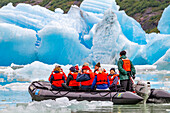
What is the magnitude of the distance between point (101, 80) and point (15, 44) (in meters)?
11.9

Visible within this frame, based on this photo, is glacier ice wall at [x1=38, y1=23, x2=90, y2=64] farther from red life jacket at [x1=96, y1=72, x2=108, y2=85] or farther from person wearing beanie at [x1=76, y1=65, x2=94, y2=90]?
red life jacket at [x1=96, y1=72, x2=108, y2=85]

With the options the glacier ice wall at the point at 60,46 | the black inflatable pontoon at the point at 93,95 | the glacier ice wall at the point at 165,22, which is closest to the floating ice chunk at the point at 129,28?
the glacier ice wall at the point at 165,22

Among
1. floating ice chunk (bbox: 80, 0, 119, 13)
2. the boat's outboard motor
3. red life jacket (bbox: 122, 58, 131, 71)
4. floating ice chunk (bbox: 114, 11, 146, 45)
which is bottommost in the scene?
the boat's outboard motor

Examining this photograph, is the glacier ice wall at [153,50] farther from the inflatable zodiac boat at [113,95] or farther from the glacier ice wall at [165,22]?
the inflatable zodiac boat at [113,95]

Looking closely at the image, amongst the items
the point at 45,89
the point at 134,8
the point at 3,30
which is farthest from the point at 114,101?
the point at 134,8

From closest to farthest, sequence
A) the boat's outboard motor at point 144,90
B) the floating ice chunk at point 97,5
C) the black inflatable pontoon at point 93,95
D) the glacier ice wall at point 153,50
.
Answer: the black inflatable pontoon at point 93,95 → the boat's outboard motor at point 144,90 → the glacier ice wall at point 153,50 → the floating ice chunk at point 97,5

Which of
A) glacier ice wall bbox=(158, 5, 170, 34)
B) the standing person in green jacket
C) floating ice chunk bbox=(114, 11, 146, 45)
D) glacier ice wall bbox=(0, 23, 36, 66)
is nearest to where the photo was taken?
the standing person in green jacket

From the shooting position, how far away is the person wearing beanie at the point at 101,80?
22.4ft

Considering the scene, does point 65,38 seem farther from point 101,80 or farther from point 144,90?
point 144,90

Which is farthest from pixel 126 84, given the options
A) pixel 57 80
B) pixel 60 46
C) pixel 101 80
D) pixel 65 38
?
pixel 60 46

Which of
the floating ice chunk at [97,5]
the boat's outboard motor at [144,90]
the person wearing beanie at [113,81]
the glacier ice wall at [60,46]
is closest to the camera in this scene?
the boat's outboard motor at [144,90]

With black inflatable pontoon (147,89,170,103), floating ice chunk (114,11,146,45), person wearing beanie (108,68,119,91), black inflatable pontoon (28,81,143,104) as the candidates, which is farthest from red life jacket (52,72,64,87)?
floating ice chunk (114,11,146,45)

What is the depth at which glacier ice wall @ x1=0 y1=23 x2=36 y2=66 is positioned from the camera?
56.7ft

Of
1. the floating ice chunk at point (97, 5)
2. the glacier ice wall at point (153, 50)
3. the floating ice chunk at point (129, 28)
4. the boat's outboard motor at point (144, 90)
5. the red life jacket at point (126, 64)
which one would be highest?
the floating ice chunk at point (97, 5)
